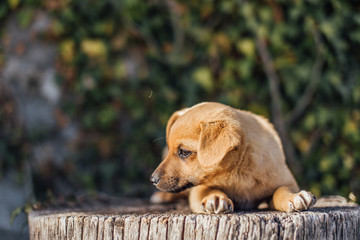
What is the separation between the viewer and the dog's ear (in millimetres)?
3016

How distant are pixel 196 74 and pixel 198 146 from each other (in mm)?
3694

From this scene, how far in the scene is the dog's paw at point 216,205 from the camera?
288 cm

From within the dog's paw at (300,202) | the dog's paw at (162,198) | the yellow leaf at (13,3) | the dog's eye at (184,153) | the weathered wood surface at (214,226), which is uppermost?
the yellow leaf at (13,3)

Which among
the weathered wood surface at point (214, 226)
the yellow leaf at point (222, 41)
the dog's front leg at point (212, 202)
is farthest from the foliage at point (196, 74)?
the weathered wood surface at point (214, 226)

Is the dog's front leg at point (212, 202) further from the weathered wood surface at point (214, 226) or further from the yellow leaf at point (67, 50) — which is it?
the yellow leaf at point (67, 50)

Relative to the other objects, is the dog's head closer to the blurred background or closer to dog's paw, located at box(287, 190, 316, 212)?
dog's paw, located at box(287, 190, 316, 212)

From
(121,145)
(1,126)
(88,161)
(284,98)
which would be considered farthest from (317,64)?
(1,126)

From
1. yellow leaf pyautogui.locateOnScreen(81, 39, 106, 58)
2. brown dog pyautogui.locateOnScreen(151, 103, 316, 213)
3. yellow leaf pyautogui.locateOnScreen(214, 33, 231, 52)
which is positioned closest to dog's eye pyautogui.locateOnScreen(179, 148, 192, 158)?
brown dog pyautogui.locateOnScreen(151, 103, 316, 213)

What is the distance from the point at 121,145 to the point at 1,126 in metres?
1.98

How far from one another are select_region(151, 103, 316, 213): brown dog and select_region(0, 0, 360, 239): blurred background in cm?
311

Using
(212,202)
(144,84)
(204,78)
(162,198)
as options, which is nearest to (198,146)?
(212,202)

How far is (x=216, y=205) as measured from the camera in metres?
2.92

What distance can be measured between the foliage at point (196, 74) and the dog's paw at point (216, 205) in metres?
3.64

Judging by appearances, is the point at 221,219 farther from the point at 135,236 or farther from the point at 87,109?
the point at 87,109
